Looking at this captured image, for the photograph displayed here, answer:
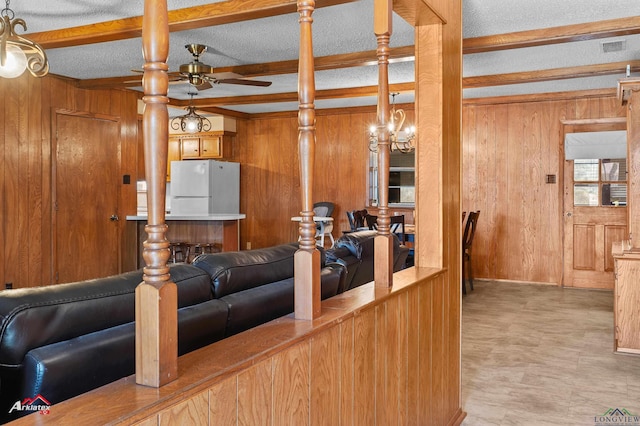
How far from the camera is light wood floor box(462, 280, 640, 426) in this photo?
3184 millimetres

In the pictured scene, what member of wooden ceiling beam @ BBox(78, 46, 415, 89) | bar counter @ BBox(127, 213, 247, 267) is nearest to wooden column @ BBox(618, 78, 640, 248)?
wooden ceiling beam @ BBox(78, 46, 415, 89)

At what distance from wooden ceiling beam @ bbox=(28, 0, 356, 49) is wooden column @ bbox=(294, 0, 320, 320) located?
1739 mm

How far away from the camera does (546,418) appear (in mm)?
3055

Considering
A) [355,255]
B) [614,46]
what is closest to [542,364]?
[355,255]

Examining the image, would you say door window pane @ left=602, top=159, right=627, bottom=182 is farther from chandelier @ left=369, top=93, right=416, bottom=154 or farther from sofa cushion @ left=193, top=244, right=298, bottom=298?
sofa cushion @ left=193, top=244, right=298, bottom=298

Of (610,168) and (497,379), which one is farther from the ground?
(610,168)

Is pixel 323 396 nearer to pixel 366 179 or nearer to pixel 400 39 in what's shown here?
pixel 400 39

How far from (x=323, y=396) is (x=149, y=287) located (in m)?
0.74

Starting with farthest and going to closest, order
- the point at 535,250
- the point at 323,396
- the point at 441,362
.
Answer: the point at 535,250, the point at 441,362, the point at 323,396

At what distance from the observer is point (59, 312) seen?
4.30 feet

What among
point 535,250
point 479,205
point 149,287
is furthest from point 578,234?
point 149,287
